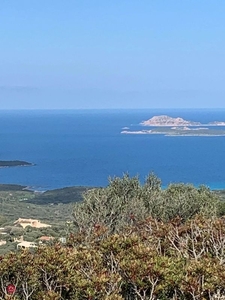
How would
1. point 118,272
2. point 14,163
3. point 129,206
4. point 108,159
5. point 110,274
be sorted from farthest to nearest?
point 108,159, point 14,163, point 129,206, point 118,272, point 110,274

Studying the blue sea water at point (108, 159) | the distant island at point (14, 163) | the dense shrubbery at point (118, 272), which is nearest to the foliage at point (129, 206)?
the dense shrubbery at point (118, 272)

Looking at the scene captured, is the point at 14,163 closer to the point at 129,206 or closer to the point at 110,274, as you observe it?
the point at 129,206

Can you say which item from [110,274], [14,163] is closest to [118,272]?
[110,274]

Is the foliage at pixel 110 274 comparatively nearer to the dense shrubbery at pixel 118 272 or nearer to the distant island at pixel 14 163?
the dense shrubbery at pixel 118 272

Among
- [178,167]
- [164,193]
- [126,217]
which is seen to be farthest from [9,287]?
[178,167]

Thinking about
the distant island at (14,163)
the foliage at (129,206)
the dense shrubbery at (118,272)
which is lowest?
the distant island at (14,163)

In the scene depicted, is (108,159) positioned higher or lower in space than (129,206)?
lower

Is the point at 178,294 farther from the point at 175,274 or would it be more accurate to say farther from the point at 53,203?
the point at 53,203

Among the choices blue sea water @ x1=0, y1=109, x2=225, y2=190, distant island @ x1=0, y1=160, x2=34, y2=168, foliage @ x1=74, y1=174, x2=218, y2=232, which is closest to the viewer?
foliage @ x1=74, y1=174, x2=218, y2=232

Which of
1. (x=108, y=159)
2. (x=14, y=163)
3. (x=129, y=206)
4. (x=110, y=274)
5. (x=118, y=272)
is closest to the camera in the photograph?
(x=110, y=274)

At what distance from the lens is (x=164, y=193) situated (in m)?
23.9

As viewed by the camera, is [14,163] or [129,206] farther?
[14,163]

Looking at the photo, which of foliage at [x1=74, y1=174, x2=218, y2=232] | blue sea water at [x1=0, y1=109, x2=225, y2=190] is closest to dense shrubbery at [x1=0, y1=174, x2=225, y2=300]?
foliage at [x1=74, y1=174, x2=218, y2=232]

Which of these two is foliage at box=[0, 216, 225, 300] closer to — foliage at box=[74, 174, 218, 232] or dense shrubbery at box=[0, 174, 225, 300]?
dense shrubbery at box=[0, 174, 225, 300]
